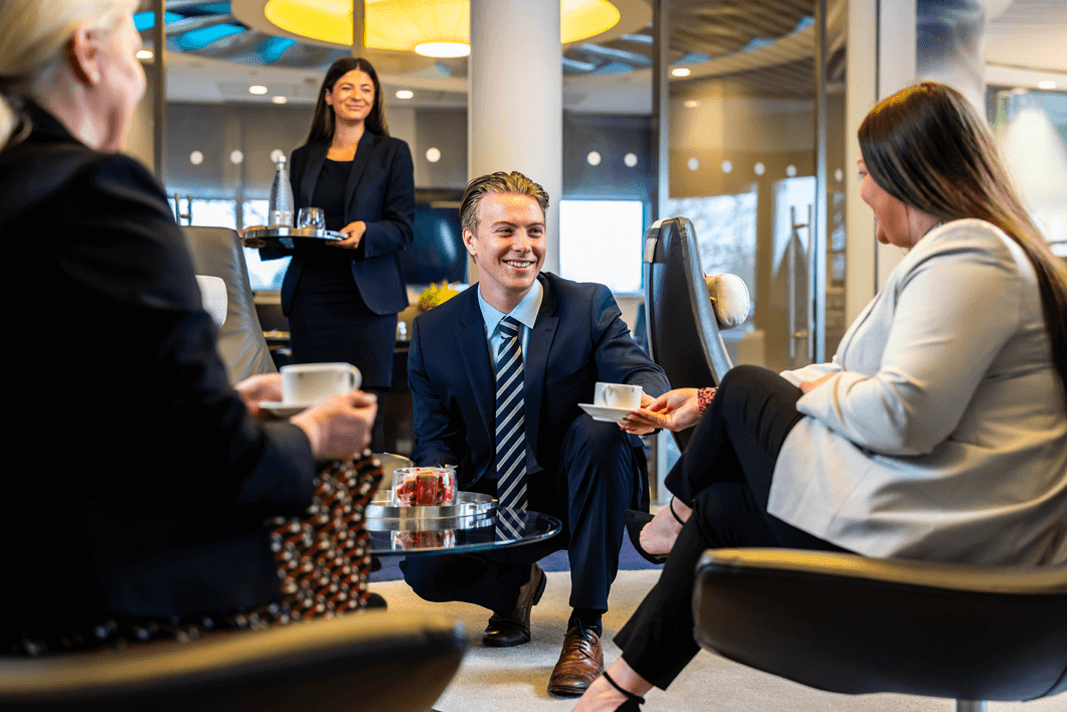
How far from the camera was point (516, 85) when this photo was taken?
4.45 m

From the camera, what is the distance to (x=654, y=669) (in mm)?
1555

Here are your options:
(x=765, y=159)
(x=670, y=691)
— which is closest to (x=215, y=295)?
(x=670, y=691)

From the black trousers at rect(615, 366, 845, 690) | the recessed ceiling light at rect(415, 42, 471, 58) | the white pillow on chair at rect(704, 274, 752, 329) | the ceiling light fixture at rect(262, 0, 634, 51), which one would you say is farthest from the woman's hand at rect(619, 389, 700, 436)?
the recessed ceiling light at rect(415, 42, 471, 58)

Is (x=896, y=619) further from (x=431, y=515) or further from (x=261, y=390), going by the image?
(x=431, y=515)

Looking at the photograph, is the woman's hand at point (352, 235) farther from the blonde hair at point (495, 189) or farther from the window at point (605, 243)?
the window at point (605, 243)

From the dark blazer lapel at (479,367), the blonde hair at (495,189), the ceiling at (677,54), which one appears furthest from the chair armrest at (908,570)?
the ceiling at (677,54)

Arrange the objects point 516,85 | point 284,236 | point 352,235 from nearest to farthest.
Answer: point 284,236
point 352,235
point 516,85

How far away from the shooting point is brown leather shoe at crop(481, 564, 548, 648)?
242 cm

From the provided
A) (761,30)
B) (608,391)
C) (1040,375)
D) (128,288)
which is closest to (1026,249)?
(1040,375)

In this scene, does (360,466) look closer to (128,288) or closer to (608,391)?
(128,288)

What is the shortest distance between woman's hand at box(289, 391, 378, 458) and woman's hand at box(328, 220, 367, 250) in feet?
7.83

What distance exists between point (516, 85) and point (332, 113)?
1.10 m

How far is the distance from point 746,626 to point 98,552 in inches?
30.5

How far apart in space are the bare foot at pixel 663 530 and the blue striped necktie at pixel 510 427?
434 mm
